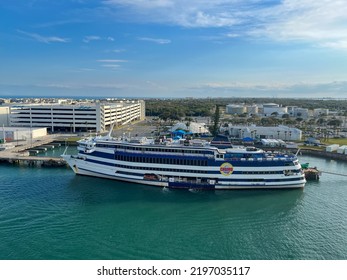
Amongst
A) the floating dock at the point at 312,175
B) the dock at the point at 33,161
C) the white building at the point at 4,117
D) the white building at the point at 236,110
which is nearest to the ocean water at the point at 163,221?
the floating dock at the point at 312,175

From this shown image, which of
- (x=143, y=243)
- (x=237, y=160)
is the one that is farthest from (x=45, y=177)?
(x=237, y=160)

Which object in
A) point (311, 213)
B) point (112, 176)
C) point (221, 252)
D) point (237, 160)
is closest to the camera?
point (221, 252)

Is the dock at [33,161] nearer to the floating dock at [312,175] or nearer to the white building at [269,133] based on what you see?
the floating dock at [312,175]

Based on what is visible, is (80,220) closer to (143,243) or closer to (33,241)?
(33,241)

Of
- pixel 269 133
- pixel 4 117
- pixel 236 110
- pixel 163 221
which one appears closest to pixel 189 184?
pixel 163 221

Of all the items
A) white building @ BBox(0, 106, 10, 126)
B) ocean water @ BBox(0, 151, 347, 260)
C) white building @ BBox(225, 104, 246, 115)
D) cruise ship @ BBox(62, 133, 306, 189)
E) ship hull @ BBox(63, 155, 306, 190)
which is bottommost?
ocean water @ BBox(0, 151, 347, 260)

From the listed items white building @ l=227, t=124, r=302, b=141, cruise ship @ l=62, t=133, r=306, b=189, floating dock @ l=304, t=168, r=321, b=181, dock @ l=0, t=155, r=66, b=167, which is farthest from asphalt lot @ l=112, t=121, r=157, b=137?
floating dock @ l=304, t=168, r=321, b=181

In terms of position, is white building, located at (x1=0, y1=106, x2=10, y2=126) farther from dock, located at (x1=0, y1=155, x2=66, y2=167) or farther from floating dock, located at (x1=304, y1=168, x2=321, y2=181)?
floating dock, located at (x1=304, y1=168, x2=321, y2=181)
